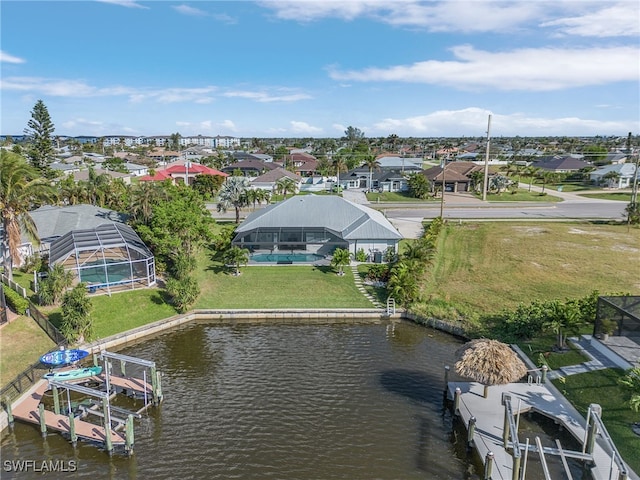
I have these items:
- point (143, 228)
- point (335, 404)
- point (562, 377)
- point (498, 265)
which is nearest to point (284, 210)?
point (143, 228)

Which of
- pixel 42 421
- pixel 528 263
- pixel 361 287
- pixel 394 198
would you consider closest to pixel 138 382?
pixel 42 421

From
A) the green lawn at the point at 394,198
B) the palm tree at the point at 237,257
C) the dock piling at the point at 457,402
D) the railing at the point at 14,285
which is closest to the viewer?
the dock piling at the point at 457,402

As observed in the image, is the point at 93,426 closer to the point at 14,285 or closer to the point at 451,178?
the point at 14,285

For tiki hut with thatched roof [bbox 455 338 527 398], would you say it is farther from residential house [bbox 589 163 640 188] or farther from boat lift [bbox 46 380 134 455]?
residential house [bbox 589 163 640 188]

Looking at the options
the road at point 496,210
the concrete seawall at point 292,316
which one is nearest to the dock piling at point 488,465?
the concrete seawall at point 292,316

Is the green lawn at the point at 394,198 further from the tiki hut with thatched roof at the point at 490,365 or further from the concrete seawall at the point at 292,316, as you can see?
the tiki hut with thatched roof at the point at 490,365

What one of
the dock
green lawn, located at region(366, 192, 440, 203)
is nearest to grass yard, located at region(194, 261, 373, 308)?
the dock

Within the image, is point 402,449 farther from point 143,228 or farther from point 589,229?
point 589,229
